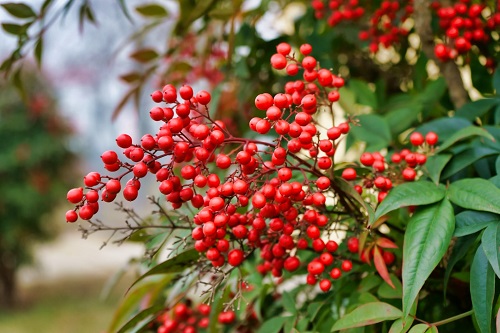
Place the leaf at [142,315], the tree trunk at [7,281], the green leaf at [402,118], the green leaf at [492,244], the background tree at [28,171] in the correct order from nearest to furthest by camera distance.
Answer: the green leaf at [492,244] < the leaf at [142,315] < the green leaf at [402,118] < the background tree at [28,171] < the tree trunk at [7,281]

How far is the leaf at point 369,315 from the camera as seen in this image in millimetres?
334

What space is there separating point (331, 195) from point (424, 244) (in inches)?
6.2

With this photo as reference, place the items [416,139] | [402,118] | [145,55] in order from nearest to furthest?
1. [416,139]
2. [402,118]
3. [145,55]

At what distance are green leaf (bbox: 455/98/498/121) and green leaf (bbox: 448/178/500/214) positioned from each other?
149 mm

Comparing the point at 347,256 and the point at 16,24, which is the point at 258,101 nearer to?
the point at 347,256

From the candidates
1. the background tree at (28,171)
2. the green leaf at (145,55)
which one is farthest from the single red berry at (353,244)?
the background tree at (28,171)

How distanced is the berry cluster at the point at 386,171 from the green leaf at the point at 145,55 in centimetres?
40

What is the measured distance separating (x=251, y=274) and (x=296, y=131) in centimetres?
24

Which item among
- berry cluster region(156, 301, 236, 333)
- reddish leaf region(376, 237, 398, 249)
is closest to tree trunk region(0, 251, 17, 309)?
berry cluster region(156, 301, 236, 333)

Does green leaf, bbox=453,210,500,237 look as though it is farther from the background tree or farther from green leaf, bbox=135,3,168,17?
the background tree

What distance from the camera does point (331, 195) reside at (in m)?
0.47

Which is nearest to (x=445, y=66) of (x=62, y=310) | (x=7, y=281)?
(x=62, y=310)

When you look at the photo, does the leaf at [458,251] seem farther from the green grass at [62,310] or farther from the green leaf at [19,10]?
the green grass at [62,310]

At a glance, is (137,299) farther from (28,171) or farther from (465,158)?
(28,171)
